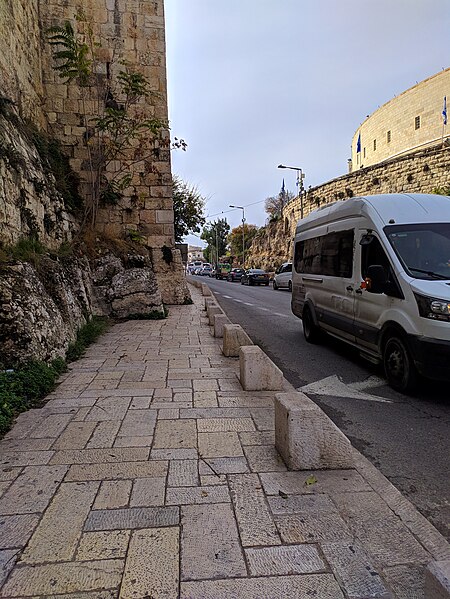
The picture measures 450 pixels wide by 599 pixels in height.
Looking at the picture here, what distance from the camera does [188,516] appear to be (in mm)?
2447

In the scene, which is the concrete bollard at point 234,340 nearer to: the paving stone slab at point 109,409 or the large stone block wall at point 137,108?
the paving stone slab at point 109,409

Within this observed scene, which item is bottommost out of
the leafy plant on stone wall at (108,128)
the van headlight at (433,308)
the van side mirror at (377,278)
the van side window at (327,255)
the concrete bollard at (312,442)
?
the concrete bollard at (312,442)

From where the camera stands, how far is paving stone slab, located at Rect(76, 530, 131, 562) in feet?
6.91

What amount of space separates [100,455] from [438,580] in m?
2.49

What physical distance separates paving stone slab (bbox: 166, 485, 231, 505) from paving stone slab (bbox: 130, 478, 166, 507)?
58 millimetres

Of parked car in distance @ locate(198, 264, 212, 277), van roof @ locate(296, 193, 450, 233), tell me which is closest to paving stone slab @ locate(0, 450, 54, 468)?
van roof @ locate(296, 193, 450, 233)

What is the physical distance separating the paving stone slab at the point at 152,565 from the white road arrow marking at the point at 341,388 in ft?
10.7

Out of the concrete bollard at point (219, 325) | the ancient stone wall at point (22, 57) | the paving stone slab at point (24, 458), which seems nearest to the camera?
the paving stone slab at point (24, 458)

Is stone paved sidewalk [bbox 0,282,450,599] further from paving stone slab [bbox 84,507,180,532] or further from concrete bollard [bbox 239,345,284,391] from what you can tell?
concrete bollard [bbox 239,345,284,391]

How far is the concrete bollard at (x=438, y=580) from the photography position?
1.47 metres

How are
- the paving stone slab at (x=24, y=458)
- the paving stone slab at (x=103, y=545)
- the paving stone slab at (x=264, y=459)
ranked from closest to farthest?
the paving stone slab at (x=103, y=545) < the paving stone slab at (x=264, y=459) < the paving stone slab at (x=24, y=458)

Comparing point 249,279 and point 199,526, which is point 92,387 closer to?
point 199,526

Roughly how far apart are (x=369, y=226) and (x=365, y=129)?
49092mm

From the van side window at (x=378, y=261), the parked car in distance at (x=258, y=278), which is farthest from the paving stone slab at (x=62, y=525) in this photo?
the parked car in distance at (x=258, y=278)
